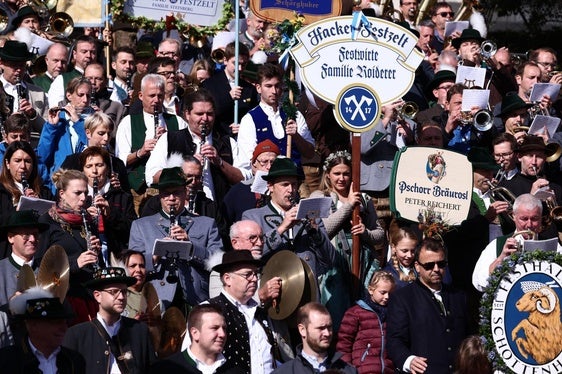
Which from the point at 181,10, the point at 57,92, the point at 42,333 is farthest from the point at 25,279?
the point at 181,10

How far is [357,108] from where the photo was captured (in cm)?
1599

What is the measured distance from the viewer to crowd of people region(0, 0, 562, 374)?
45.4 feet

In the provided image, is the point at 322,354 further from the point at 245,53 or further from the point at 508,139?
the point at 245,53

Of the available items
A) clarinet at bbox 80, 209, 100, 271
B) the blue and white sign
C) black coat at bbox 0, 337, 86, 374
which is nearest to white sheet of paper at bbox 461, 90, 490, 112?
the blue and white sign

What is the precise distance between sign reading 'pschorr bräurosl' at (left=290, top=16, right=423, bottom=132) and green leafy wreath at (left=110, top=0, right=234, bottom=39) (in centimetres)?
559

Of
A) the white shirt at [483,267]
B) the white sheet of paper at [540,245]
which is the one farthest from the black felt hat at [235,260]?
the white sheet of paper at [540,245]

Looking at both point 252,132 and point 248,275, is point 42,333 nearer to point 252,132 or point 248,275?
point 248,275

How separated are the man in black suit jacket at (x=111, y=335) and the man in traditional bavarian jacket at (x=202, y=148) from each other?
3.23 meters

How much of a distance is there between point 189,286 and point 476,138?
15.7 ft

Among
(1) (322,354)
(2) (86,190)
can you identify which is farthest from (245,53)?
(1) (322,354)

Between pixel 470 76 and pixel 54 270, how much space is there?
23.1 ft

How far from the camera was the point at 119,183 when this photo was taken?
16.4m

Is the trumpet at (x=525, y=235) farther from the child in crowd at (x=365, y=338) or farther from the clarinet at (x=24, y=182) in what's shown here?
the clarinet at (x=24, y=182)

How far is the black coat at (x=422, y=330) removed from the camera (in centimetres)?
1480
